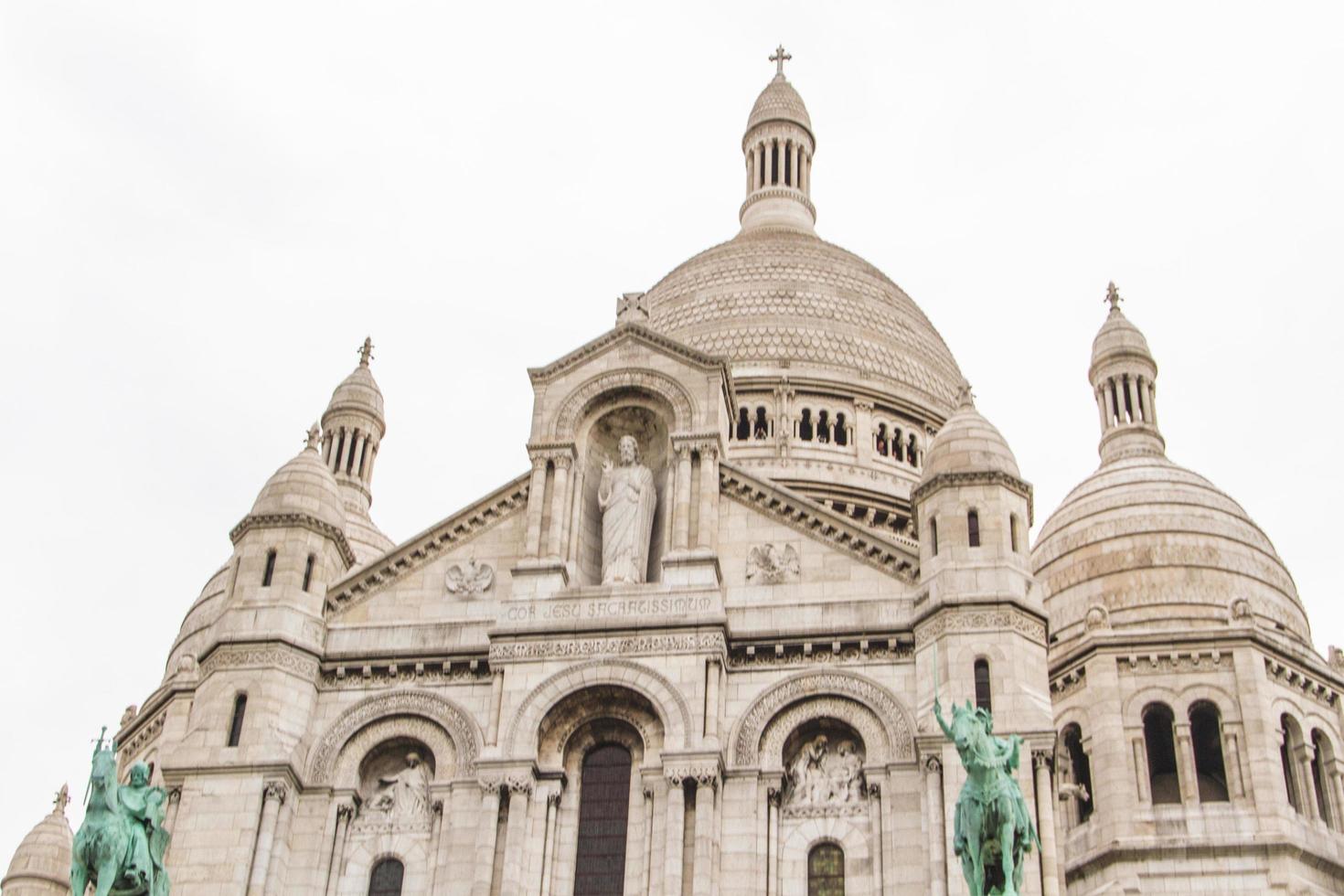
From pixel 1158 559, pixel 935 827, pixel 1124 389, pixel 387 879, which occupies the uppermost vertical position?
pixel 1124 389

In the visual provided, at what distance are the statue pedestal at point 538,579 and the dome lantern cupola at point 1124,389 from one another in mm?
21741

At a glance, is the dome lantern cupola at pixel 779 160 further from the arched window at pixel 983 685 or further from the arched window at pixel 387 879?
the arched window at pixel 387 879

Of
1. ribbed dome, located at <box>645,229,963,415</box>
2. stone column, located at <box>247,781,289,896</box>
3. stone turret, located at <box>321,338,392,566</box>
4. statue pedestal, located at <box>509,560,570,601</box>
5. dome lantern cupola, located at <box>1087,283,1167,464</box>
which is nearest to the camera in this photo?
stone column, located at <box>247,781,289,896</box>

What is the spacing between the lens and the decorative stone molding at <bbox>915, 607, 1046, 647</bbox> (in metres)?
31.7

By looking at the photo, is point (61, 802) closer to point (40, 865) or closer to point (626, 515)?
point (40, 865)

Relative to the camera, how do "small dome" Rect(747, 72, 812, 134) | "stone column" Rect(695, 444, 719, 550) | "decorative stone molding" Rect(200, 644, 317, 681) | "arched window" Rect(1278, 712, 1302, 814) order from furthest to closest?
1. "small dome" Rect(747, 72, 812, 134)
2. "arched window" Rect(1278, 712, 1302, 814)
3. "stone column" Rect(695, 444, 719, 550)
4. "decorative stone molding" Rect(200, 644, 317, 681)

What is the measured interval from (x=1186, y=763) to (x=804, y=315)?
708 inches

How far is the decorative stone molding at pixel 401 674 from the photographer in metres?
33.7

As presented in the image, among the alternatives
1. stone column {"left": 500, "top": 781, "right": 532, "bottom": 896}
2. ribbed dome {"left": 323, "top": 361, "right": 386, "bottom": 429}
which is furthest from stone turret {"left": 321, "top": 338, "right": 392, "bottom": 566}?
stone column {"left": 500, "top": 781, "right": 532, "bottom": 896}

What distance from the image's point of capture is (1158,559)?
45531 millimetres

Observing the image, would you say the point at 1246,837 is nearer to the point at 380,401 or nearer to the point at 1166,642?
the point at 1166,642

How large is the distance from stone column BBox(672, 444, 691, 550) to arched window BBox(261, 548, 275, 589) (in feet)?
23.4

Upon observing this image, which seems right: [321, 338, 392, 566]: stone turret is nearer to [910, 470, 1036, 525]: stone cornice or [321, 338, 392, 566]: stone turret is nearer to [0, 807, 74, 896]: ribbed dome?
[0, 807, 74, 896]: ribbed dome

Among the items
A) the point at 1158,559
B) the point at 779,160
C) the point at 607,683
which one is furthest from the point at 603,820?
the point at 779,160
